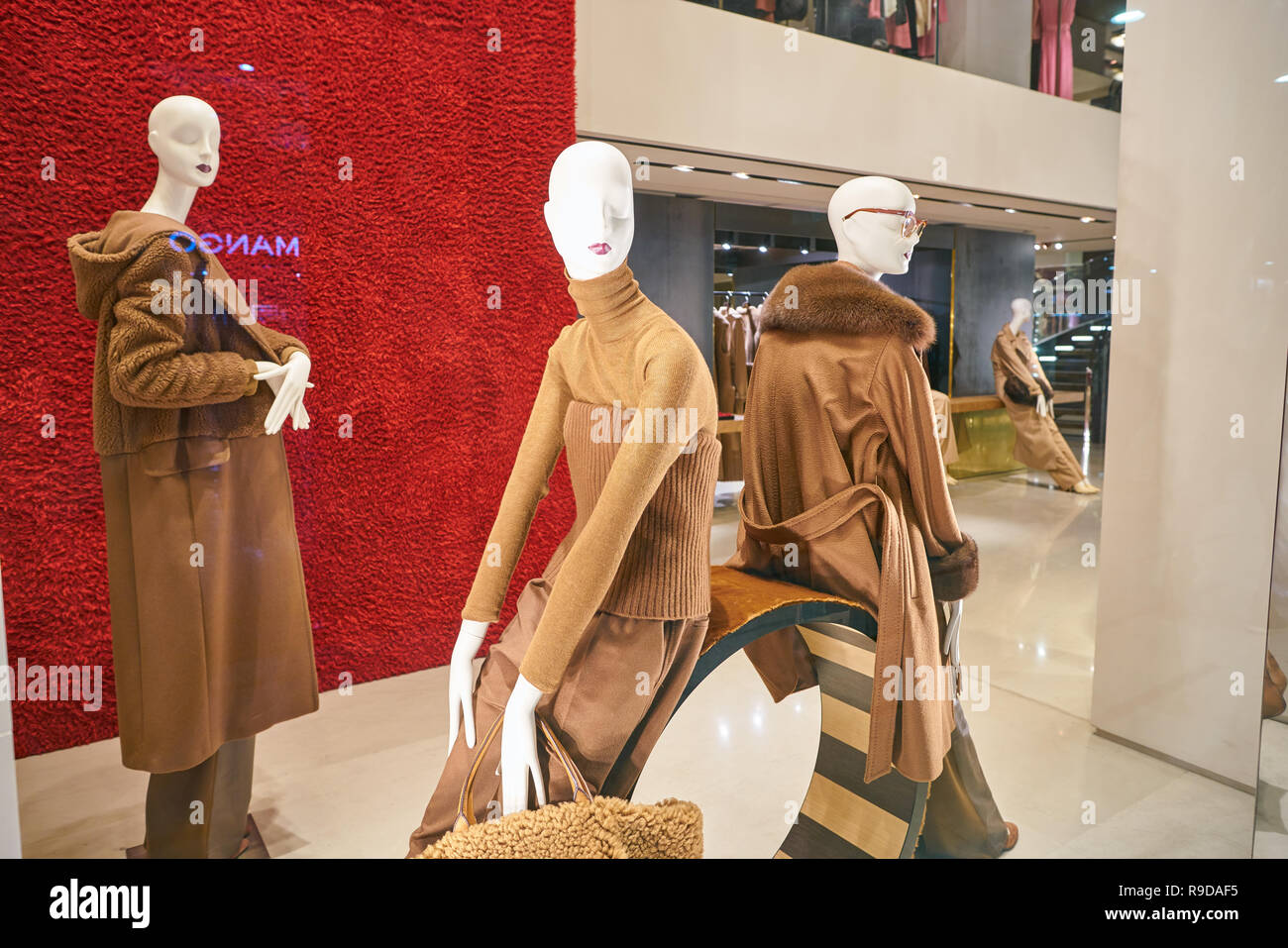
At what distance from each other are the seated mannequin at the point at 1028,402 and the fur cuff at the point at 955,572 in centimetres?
39

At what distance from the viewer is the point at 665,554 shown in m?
1.17

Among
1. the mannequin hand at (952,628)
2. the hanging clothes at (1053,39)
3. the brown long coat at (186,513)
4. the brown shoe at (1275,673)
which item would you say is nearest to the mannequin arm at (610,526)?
the brown long coat at (186,513)

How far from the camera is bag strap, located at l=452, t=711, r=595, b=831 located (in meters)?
1.09

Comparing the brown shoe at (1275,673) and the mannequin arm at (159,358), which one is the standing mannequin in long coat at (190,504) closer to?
the mannequin arm at (159,358)

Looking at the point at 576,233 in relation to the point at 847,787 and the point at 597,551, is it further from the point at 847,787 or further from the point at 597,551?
the point at 847,787

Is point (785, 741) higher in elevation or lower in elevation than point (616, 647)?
lower

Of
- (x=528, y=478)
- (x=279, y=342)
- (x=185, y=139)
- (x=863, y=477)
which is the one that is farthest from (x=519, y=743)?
(x=185, y=139)

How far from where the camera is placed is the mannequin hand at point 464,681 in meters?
Result: 1.14

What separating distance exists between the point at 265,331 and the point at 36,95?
0.35 meters

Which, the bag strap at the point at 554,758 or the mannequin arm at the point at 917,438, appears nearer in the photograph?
the bag strap at the point at 554,758

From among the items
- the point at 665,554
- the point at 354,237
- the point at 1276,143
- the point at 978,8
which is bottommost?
the point at 665,554
